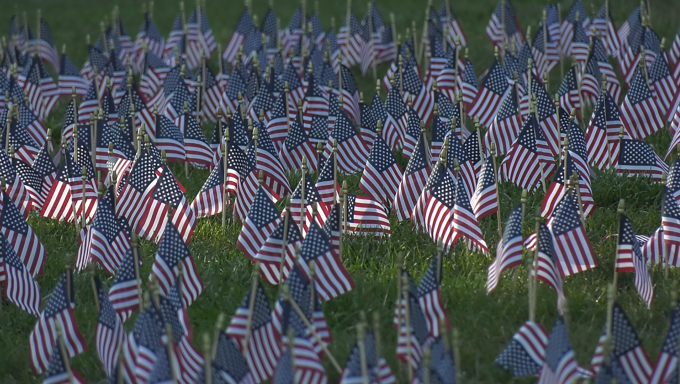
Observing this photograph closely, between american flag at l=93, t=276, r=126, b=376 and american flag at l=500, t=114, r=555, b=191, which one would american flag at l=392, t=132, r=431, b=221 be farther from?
american flag at l=93, t=276, r=126, b=376

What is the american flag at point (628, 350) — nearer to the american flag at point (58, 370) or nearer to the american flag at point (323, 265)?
the american flag at point (323, 265)

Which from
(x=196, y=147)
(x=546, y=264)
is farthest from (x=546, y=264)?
(x=196, y=147)

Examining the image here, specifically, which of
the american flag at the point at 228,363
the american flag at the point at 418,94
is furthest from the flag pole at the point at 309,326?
the american flag at the point at 418,94

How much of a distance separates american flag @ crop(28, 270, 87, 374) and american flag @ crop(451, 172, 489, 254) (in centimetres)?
280

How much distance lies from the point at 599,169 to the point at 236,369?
500 centimetres

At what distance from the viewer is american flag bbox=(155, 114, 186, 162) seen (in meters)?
9.52

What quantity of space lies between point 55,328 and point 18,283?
2.97ft

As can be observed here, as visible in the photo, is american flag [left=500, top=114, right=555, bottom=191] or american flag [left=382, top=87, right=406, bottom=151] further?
american flag [left=382, top=87, right=406, bottom=151]

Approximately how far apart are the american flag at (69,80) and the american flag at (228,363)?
7.93 meters

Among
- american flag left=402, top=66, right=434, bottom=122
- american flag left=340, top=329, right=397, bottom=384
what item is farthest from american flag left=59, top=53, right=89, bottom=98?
A: american flag left=340, top=329, right=397, bottom=384

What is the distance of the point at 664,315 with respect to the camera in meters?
6.46

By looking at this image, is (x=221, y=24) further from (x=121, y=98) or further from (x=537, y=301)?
(x=537, y=301)

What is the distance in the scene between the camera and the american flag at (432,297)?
5.92 metres

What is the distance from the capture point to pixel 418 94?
10.9 metres
